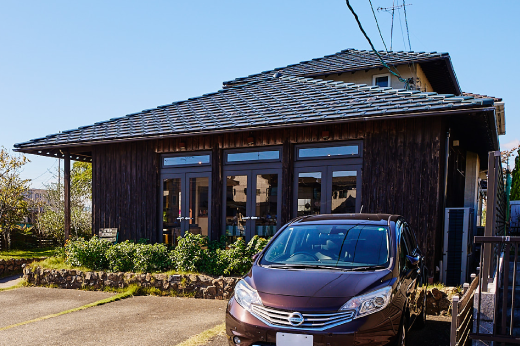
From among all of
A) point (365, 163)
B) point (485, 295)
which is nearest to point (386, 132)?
point (365, 163)

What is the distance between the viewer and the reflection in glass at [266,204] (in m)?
10.5

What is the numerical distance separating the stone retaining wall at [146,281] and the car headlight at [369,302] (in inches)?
186

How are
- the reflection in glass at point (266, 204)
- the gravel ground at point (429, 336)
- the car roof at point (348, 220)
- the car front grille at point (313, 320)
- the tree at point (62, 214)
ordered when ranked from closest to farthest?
1. the car front grille at point (313, 320)
2. the car roof at point (348, 220)
3. the gravel ground at point (429, 336)
4. the reflection in glass at point (266, 204)
5. the tree at point (62, 214)

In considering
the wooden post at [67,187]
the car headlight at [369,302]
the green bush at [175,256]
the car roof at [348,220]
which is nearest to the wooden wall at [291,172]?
the wooden post at [67,187]

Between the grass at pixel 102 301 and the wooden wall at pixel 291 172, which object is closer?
the grass at pixel 102 301

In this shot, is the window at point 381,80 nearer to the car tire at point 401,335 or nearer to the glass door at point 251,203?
the glass door at point 251,203

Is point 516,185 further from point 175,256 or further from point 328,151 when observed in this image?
point 175,256

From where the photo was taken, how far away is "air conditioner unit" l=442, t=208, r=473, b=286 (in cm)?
855

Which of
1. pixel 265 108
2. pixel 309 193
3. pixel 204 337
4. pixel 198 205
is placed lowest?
pixel 204 337

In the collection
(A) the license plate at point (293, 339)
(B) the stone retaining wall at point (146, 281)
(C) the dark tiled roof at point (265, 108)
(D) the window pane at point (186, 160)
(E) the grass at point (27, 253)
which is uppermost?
(C) the dark tiled roof at point (265, 108)

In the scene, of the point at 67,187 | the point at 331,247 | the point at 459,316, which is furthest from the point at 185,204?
the point at 459,316

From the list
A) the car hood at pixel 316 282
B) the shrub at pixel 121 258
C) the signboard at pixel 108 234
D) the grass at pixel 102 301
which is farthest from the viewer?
the signboard at pixel 108 234

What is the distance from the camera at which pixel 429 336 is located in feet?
20.4

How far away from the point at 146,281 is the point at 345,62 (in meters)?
10.2
